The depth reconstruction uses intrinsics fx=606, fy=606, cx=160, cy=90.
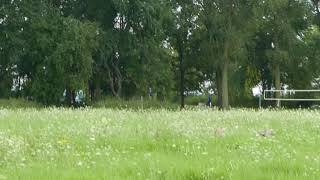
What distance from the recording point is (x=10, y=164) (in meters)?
8.67

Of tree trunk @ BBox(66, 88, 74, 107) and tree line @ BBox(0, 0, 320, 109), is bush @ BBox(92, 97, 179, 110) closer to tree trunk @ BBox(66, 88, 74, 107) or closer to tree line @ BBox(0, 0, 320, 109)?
tree line @ BBox(0, 0, 320, 109)

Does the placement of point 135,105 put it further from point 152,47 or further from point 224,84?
point 224,84

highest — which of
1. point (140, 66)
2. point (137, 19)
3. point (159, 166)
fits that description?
point (137, 19)

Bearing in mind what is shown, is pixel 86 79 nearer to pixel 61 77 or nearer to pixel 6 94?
pixel 61 77

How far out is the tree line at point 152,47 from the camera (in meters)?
47.3

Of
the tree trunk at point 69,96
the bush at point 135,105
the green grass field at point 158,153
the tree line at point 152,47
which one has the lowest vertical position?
the green grass field at point 158,153

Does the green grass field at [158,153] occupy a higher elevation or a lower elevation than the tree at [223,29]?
lower

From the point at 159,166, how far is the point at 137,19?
44.2 metres

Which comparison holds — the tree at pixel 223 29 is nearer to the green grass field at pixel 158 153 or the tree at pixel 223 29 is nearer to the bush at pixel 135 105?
the bush at pixel 135 105

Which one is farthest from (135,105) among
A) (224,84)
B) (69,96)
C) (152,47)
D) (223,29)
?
(223,29)

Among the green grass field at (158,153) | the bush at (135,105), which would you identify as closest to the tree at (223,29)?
the bush at (135,105)

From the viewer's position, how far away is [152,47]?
52.2 metres

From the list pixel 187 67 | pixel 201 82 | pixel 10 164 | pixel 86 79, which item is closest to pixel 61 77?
pixel 86 79

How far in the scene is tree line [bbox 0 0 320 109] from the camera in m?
47.3
